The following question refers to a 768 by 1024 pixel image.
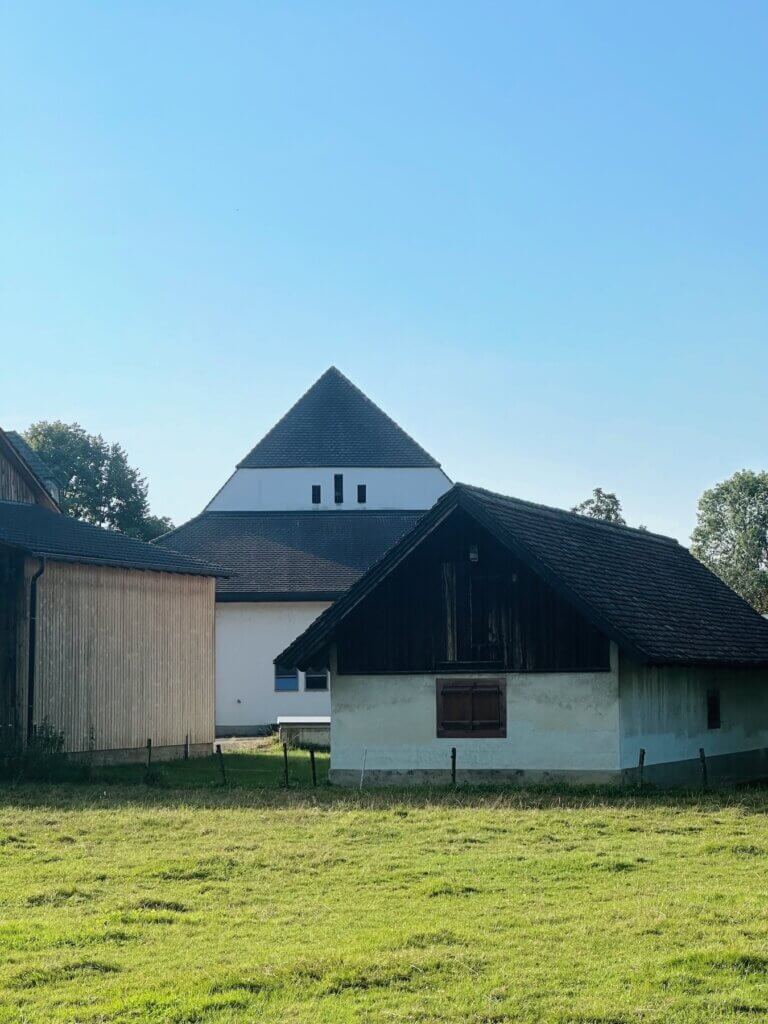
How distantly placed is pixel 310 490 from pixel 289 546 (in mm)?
5614

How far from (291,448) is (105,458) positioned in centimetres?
2945

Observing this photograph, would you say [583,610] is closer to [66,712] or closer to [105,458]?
[66,712]

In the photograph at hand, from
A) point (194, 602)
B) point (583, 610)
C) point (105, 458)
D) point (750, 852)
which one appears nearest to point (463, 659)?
point (583, 610)

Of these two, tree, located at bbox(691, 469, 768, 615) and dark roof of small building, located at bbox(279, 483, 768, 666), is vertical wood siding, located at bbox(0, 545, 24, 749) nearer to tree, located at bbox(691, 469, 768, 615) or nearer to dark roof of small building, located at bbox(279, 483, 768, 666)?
dark roof of small building, located at bbox(279, 483, 768, 666)

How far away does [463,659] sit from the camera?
84.0 ft

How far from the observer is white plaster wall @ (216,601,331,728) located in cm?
4409

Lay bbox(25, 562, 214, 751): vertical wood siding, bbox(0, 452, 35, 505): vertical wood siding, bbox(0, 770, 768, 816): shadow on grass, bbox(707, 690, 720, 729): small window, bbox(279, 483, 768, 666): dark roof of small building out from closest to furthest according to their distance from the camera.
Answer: bbox(0, 770, 768, 816): shadow on grass → bbox(279, 483, 768, 666): dark roof of small building → bbox(707, 690, 720, 729): small window → bbox(25, 562, 214, 751): vertical wood siding → bbox(0, 452, 35, 505): vertical wood siding

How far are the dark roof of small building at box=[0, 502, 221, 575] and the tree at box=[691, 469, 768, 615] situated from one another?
68968 mm

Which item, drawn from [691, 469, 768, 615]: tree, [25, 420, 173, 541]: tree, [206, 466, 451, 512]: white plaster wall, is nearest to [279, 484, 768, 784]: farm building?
[206, 466, 451, 512]: white plaster wall

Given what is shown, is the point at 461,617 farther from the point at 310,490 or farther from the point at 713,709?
the point at 310,490

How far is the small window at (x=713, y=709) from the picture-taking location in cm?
2948

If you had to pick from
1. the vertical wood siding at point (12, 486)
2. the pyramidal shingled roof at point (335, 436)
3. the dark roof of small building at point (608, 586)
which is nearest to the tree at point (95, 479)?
the pyramidal shingled roof at point (335, 436)

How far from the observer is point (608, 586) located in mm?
26953

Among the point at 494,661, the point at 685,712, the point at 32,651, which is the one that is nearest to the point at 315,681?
the point at 32,651
